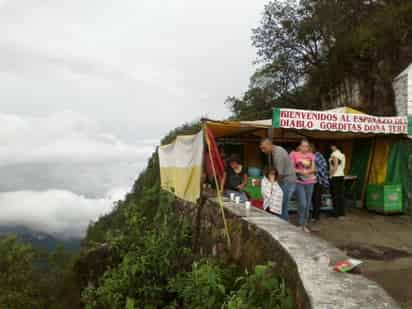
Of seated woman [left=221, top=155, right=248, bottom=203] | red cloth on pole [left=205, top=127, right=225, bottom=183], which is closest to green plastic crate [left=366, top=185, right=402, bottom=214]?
seated woman [left=221, top=155, right=248, bottom=203]

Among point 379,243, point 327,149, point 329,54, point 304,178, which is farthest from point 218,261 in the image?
point 329,54

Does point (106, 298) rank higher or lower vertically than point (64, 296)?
higher

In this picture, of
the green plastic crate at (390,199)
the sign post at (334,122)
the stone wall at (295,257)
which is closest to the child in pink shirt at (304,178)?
the sign post at (334,122)

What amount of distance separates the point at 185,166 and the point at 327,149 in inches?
177

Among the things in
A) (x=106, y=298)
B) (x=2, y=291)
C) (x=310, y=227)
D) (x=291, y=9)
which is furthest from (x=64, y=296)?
(x=291, y=9)

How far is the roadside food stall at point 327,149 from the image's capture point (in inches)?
259

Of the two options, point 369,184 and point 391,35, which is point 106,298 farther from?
point 391,35

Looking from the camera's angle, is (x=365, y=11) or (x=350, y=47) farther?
(x=365, y=11)

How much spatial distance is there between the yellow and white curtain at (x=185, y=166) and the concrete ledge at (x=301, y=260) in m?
2.23

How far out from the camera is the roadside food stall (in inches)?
259

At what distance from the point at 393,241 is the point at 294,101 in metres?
16.7

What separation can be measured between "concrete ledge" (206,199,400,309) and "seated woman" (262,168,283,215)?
1.22 meters

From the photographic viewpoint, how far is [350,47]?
15.6 meters

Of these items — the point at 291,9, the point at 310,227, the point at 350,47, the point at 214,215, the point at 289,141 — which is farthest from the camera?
the point at 291,9
